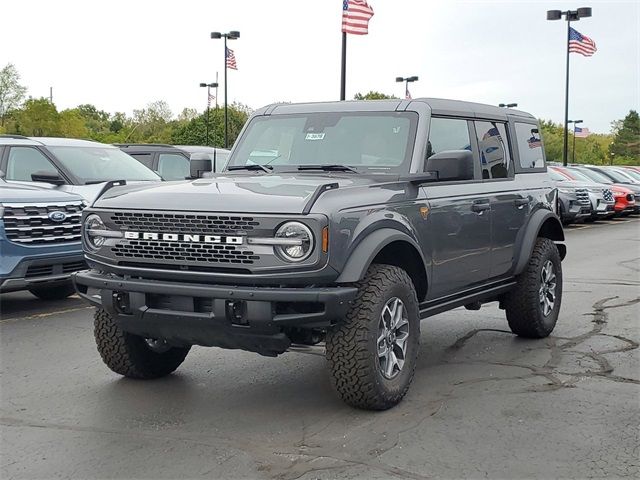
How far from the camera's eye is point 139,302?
4859mm

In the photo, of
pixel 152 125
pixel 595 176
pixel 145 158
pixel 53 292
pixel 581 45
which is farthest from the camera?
pixel 152 125

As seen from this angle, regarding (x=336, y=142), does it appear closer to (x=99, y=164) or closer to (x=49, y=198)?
(x=49, y=198)

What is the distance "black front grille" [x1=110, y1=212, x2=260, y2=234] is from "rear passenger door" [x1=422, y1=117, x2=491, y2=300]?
4.79 ft

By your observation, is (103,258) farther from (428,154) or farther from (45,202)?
(45,202)

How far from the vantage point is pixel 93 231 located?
5.22 m

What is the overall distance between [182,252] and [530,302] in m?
3.39

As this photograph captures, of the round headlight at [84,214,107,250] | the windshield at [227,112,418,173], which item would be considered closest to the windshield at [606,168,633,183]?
the windshield at [227,112,418,173]

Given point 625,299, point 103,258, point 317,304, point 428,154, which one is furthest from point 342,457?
point 625,299

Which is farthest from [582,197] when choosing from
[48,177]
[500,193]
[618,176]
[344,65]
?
[500,193]

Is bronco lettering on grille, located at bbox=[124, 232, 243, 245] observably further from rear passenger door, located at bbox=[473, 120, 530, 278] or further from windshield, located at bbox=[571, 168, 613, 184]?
windshield, located at bbox=[571, 168, 613, 184]

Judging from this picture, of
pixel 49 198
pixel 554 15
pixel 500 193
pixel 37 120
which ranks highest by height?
pixel 554 15

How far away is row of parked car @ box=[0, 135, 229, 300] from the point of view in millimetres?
8109

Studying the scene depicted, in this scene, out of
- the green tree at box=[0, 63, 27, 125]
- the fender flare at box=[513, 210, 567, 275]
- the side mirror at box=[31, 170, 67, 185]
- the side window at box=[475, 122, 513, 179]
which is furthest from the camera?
the green tree at box=[0, 63, 27, 125]

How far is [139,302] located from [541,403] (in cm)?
259
